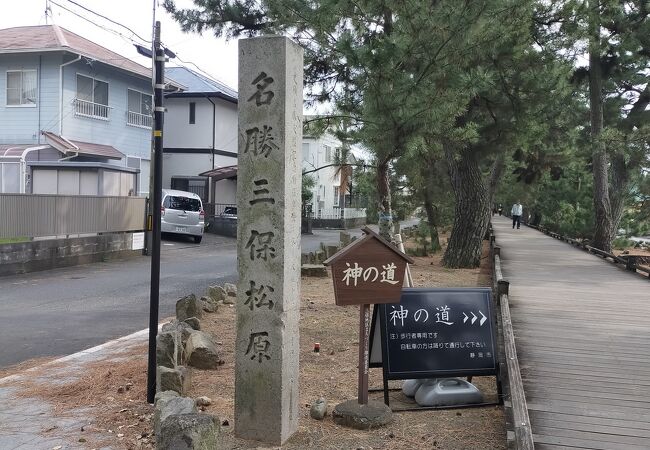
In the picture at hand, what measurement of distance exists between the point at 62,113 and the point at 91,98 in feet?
5.83

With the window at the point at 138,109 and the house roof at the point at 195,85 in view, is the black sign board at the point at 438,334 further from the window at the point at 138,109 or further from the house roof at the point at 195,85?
the house roof at the point at 195,85

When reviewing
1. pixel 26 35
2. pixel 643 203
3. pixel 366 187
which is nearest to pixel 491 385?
pixel 366 187

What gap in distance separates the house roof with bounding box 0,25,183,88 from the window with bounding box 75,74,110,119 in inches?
41.1

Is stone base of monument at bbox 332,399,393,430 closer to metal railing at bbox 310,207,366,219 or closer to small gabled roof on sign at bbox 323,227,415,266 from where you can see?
small gabled roof on sign at bbox 323,227,415,266

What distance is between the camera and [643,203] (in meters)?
31.1

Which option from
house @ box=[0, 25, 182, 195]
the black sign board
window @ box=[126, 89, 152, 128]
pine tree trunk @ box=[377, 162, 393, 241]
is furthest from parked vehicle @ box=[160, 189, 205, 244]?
the black sign board

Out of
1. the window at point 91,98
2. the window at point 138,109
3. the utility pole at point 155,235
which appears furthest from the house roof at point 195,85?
the utility pole at point 155,235

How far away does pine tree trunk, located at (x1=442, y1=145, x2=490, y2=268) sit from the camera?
50.0ft

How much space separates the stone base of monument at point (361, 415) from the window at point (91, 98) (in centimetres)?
2054

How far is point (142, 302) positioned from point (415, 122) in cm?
607

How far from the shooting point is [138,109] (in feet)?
85.1

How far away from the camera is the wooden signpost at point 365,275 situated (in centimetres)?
473

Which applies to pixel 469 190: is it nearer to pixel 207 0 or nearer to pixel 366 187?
pixel 366 187

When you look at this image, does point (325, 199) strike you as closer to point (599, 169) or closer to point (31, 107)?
point (31, 107)
